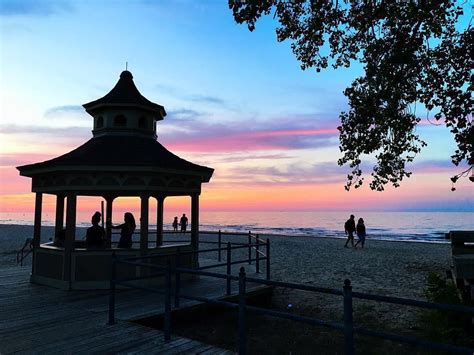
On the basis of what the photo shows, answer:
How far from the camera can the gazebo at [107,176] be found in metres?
10.0

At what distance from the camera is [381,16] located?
23.7 feet

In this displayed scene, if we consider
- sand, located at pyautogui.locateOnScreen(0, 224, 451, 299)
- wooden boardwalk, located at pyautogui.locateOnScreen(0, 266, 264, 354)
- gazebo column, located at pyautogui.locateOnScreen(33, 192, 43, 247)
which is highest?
gazebo column, located at pyautogui.locateOnScreen(33, 192, 43, 247)

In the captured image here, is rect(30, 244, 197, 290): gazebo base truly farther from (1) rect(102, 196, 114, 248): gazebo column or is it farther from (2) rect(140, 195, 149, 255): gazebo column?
(1) rect(102, 196, 114, 248): gazebo column

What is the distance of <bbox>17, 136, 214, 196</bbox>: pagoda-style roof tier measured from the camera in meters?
10.0

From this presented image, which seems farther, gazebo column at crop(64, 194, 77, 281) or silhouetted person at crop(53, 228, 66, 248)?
silhouetted person at crop(53, 228, 66, 248)

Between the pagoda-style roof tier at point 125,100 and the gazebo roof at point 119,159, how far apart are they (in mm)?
981

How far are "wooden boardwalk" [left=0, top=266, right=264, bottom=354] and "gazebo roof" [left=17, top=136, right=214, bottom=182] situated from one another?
3142 mm

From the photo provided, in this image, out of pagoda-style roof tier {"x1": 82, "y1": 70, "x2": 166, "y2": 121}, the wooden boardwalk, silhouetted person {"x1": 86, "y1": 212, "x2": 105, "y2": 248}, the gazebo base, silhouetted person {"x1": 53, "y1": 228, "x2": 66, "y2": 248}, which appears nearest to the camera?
the wooden boardwalk

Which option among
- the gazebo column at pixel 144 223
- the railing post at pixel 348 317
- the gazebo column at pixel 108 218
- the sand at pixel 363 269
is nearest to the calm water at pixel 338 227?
the sand at pixel 363 269

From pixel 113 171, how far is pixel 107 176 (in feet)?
0.81

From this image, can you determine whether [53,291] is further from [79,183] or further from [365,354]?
[365,354]

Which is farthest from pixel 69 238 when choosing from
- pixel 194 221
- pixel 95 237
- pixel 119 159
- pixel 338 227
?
pixel 338 227

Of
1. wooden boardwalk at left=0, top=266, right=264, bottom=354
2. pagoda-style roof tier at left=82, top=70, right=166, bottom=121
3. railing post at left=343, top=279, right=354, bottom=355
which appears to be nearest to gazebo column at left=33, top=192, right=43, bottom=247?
wooden boardwalk at left=0, top=266, right=264, bottom=354

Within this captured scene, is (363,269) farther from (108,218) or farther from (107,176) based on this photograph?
(107,176)
